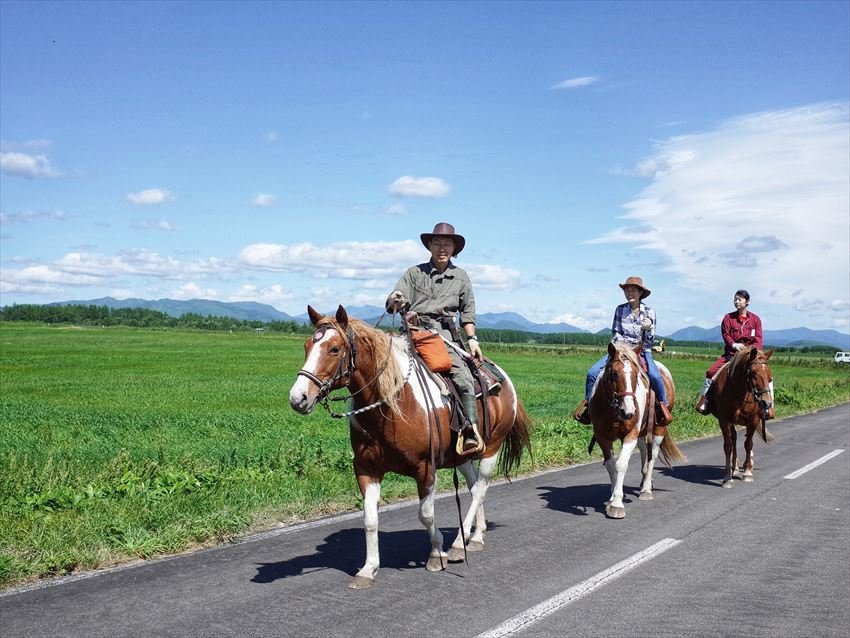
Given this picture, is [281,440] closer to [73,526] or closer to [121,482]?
[121,482]

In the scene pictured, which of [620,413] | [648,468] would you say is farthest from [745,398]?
[620,413]

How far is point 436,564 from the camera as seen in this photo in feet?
21.6

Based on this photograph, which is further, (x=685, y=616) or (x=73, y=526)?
(x=73, y=526)

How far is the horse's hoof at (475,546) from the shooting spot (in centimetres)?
733

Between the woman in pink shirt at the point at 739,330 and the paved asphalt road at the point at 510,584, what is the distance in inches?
151

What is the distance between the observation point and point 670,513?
9469 mm

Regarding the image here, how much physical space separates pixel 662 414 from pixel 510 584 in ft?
17.5

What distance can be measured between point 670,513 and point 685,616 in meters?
4.04

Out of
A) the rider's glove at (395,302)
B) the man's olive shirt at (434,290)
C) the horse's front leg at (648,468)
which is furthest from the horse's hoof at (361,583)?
the horse's front leg at (648,468)

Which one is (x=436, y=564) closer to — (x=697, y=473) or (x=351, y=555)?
(x=351, y=555)

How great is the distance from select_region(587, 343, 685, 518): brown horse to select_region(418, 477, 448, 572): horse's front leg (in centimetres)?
325

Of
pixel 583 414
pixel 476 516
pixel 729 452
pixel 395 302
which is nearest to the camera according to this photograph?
pixel 395 302

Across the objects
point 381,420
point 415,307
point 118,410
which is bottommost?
point 118,410

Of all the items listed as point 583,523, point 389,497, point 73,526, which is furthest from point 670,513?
point 73,526
